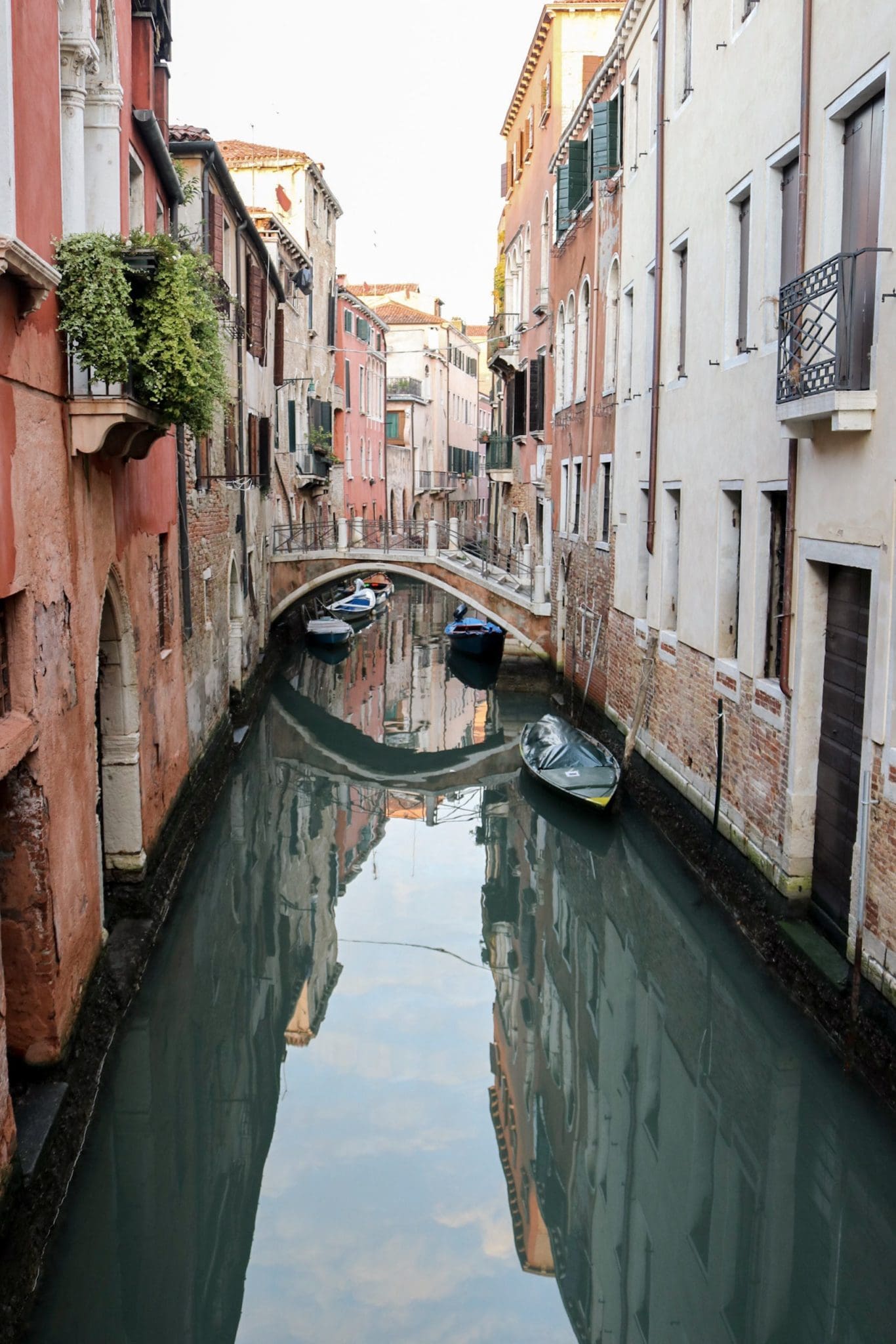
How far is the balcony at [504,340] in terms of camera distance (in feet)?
86.0

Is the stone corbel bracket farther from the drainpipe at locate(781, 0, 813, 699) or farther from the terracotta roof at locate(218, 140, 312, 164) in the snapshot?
the terracotta roof at locate(218, 140, 312, 164)

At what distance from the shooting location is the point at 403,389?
4397 cm

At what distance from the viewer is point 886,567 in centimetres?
644

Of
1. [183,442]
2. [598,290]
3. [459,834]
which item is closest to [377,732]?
[459,834]

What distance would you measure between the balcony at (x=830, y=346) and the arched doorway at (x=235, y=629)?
32.4 feet

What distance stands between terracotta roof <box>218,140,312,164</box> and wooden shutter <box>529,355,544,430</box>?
7.88 metres

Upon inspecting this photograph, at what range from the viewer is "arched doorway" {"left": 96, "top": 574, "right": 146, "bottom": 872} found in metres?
8.40

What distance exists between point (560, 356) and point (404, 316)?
26602mm

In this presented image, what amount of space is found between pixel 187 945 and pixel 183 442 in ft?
14.1

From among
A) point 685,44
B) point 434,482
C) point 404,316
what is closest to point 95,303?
point 685,44

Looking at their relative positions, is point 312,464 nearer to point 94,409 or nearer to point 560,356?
point 560,356


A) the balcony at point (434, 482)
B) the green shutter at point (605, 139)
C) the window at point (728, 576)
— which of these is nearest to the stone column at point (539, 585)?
the green shutter at point (605, 139)

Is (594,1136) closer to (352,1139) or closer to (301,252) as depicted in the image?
(352,1139)

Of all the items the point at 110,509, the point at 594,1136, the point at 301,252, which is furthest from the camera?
the point at 301,252
